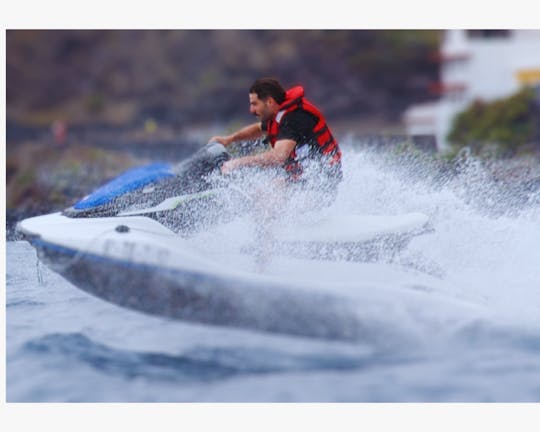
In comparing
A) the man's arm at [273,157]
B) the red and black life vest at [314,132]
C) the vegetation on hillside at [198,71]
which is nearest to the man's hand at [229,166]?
the man's arm at [273,157]

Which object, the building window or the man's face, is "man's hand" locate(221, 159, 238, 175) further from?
the building window

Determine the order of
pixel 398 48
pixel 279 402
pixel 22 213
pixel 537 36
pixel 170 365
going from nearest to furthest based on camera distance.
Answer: pixel 279 402, pixel 170 365, pixel 22 213, pixel 537 36, pixel 398 48

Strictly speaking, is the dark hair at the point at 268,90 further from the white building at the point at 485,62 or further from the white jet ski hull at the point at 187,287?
the white building at the point at 485,62

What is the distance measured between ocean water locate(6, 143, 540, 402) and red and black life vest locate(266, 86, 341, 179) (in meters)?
0.58

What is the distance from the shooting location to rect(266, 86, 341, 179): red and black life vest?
5.12m

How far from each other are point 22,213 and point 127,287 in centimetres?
446

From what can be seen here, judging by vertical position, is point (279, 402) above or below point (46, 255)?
below

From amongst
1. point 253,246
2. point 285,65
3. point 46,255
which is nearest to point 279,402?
point 253,246

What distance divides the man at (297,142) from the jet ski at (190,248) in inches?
11.3

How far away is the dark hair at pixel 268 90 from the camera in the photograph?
518 centimetres

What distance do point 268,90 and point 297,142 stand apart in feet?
1.39

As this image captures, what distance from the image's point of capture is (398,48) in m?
34.9

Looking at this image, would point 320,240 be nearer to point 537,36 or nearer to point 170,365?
point 170,365

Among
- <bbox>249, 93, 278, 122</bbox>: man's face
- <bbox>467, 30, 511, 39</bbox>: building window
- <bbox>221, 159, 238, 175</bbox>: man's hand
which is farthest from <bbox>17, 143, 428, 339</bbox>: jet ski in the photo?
<bbox>467, 30, 511, 39</bbox>: building window
